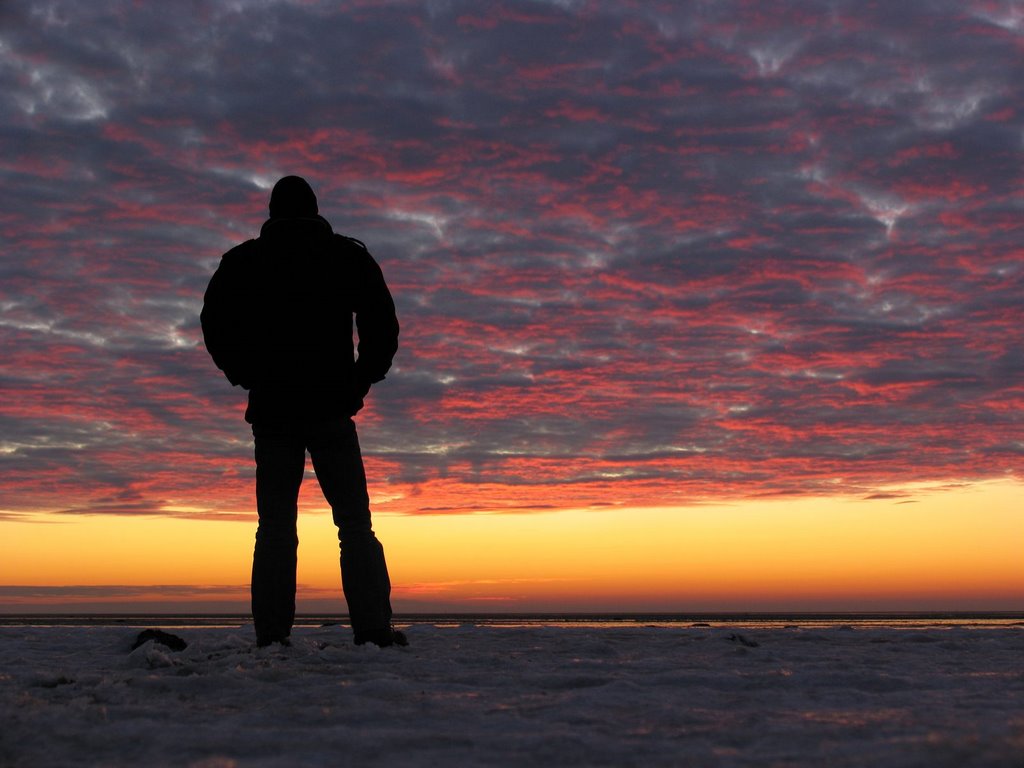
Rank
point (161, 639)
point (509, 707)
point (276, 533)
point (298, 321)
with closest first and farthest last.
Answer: point (509, 707) → point (276, 533) → point (298, 321) → point (161, 639)

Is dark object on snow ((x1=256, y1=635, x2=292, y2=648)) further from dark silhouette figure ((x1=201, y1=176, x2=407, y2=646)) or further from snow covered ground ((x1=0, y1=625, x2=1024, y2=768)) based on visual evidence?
snow covered ground ((x1=0, y1=625, x2=1024, y2=768))

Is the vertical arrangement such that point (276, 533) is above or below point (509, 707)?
above

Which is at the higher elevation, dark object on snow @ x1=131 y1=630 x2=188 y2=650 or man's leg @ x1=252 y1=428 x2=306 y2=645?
man's leg @ x1=252 y1=428 x2=306 y2=645

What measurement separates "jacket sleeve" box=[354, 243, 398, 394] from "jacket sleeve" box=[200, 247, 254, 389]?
0.72m

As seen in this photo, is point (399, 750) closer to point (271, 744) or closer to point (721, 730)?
point (271, 744)

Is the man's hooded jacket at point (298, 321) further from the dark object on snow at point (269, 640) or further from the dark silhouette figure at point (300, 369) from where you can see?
the dark object on snow at point (269, 640)

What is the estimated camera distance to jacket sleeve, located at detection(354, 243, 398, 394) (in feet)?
20.4

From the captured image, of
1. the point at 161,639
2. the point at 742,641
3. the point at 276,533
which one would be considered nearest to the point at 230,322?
the point at 276,533

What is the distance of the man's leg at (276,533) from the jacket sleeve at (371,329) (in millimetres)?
646

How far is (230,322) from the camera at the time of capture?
245 inches

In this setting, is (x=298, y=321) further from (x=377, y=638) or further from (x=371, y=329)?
(x=377, y=638)

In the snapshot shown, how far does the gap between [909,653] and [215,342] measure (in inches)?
201

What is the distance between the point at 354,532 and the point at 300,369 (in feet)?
3.67

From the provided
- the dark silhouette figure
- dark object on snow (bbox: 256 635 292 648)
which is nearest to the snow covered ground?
dark object on snow (bbox: 256 635 292 648)
